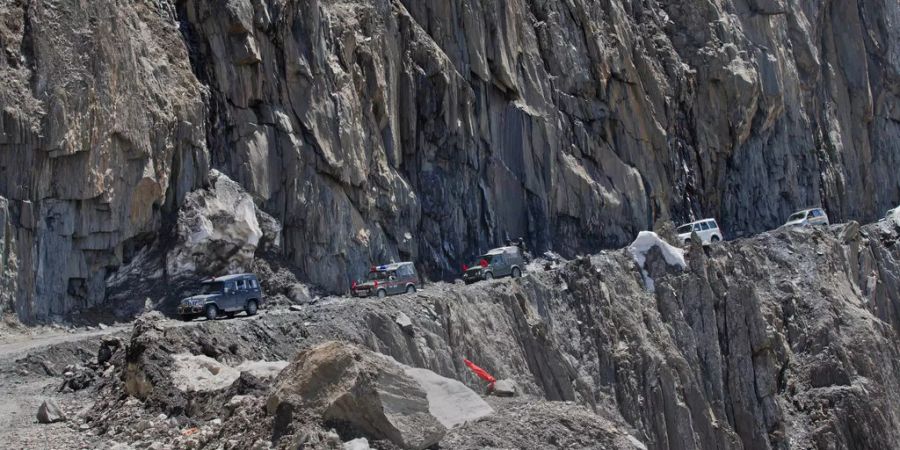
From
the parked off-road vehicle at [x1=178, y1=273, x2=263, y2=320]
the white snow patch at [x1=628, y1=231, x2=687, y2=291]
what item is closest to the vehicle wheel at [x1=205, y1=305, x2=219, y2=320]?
the parked off-road vehicle at [x1=178, y1=273, x2=263, y2=320]

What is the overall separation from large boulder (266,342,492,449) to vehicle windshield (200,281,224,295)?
15.4 metres

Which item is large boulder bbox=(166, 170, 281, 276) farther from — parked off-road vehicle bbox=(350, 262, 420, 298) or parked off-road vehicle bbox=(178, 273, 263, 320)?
parked off-road vehicle bbox=(350, 262, 420, 298)

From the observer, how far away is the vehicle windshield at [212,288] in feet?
89.7

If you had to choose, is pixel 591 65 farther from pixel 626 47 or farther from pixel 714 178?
pixel 714 178

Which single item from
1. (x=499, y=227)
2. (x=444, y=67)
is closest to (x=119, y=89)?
(x=444, y=67)

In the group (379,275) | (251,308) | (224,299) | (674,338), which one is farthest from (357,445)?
(674,338)

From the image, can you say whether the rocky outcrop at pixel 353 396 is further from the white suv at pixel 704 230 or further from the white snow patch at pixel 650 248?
the white suv at pixel 704 230

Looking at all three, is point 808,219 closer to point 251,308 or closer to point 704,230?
point 704,230

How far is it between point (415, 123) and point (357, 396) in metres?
28.6

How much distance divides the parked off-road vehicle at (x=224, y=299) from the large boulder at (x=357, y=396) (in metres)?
14.9

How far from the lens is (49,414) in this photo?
14.4 m

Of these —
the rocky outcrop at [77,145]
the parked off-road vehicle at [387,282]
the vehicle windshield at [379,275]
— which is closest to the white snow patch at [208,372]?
the rocky outcrop at [77,145]

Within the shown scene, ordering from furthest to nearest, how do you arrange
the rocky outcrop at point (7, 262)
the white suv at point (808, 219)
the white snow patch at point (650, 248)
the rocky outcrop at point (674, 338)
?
the white suv at point (808, 219), the white snow patch at point (650, 248), the rocky outcrop at point (674, 338), the rocky outcrop at point (7, 262)

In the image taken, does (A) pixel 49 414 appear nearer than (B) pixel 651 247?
Yes
